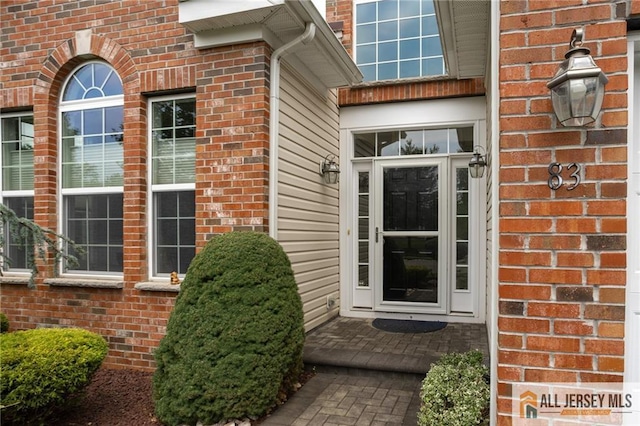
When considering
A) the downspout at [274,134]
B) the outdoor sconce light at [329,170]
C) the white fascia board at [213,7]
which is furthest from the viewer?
the outdoor sconce light at [329,170]

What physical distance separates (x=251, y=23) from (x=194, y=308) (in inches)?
98.2

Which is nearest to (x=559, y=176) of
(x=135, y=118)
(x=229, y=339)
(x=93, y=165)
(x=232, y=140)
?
(x=229, y=339)

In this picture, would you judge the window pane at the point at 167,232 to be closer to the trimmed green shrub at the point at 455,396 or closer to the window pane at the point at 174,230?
the window pane at the point at 174,230

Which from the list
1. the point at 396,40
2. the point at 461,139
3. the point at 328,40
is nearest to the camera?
the point at 328,40

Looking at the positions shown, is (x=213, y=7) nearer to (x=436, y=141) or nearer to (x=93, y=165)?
(x=93, y=165)

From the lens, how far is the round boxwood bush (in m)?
2.86

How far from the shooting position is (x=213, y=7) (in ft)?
11.3

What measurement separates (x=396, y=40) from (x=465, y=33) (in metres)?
1.97

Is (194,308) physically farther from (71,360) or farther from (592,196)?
(592,196)

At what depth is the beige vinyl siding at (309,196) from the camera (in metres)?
4.04

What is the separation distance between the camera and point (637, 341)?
221 cm

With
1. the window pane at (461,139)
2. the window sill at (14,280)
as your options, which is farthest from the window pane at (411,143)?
the window sill at (14,280)

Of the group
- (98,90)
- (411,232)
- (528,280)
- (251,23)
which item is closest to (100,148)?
(98,90)

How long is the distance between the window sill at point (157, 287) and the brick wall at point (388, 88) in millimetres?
3204
